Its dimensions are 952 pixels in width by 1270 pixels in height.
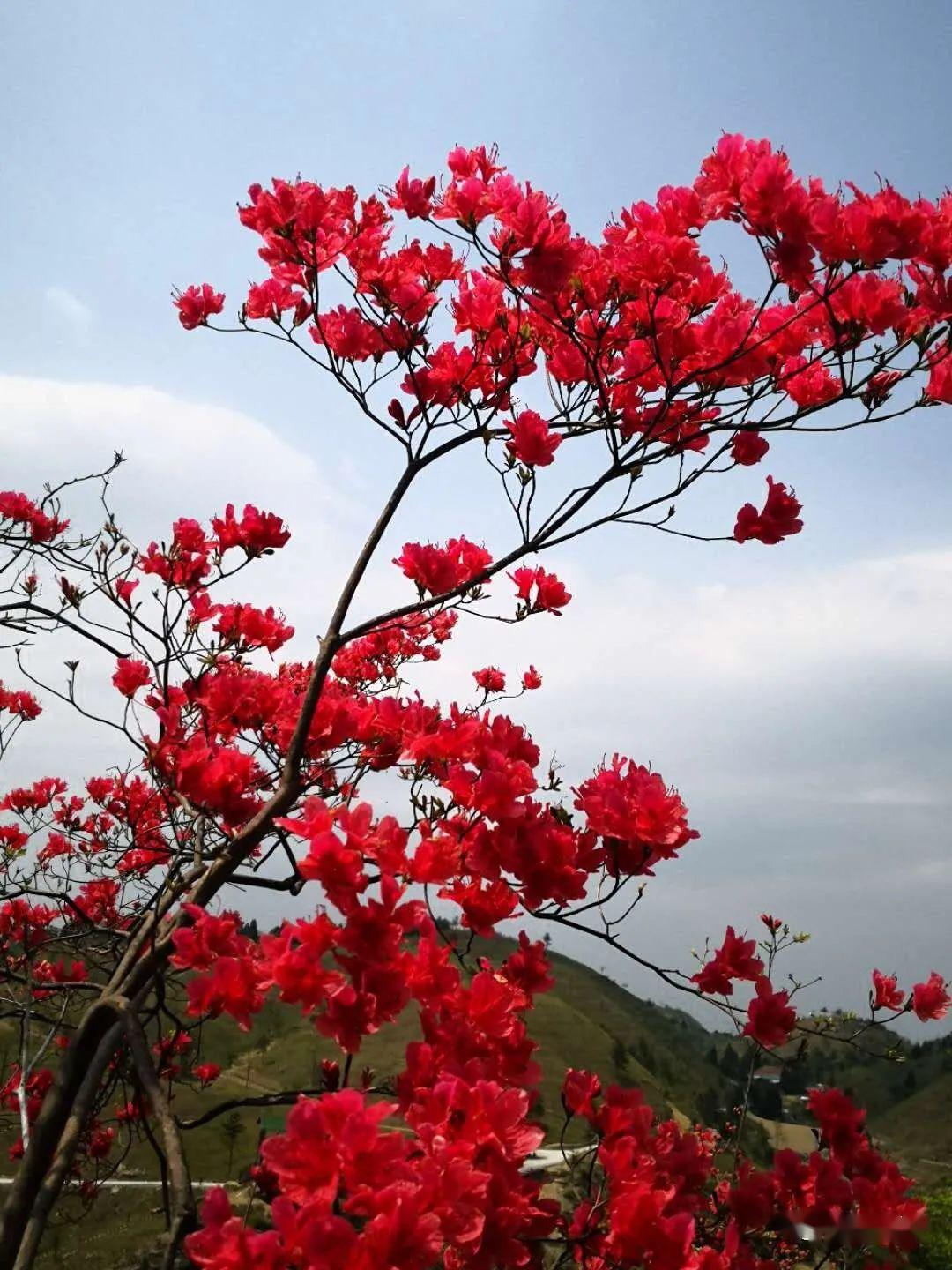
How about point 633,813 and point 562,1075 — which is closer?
point 633,813

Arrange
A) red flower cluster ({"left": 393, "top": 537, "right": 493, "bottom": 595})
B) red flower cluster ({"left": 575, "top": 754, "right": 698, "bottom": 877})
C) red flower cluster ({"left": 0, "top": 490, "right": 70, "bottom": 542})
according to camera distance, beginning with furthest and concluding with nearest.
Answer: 1. red flower cluster ({"left": 0, "top": 490, "right": 70, "bottom": 542})
2. red flower cluster ({"left": 393, "top": 537, "right": 493, "bottom": 595})
3. red flower cluster ({"left": 575, "top": 754, "right": 698, "bottom": 877})

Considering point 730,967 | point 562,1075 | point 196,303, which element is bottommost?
point 562,1075

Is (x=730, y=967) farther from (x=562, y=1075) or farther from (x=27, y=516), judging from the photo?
(x=562, y=1075)

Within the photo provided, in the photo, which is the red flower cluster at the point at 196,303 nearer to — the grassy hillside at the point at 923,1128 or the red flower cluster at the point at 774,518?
the red flower cluster at the point at 774,518

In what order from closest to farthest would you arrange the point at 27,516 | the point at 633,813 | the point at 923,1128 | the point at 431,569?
the point at 633,813 → the point at 431,569 → the point at 27,516 → the point at 923,1128

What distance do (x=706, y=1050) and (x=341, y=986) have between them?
40.6m

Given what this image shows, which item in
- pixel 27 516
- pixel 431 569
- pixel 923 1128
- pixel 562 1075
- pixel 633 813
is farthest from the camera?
pixel 562 1075

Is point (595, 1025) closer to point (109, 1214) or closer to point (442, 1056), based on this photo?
point (109, 1214)

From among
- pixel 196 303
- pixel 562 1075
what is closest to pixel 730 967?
pixel 196 303

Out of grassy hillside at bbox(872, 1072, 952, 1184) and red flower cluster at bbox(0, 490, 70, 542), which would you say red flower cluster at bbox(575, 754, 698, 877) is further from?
grassy hillside at bbox(872, 1072, 952, 1184)

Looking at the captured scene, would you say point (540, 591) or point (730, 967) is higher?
point (540, 591)

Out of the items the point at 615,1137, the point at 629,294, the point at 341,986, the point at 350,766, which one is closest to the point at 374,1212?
the point at 341,986

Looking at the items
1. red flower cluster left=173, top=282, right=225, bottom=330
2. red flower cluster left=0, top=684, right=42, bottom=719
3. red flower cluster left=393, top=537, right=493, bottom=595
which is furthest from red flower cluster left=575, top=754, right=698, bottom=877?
red flower cluster left=0, top=684, right=42, bottom=719

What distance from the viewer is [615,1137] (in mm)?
1800
